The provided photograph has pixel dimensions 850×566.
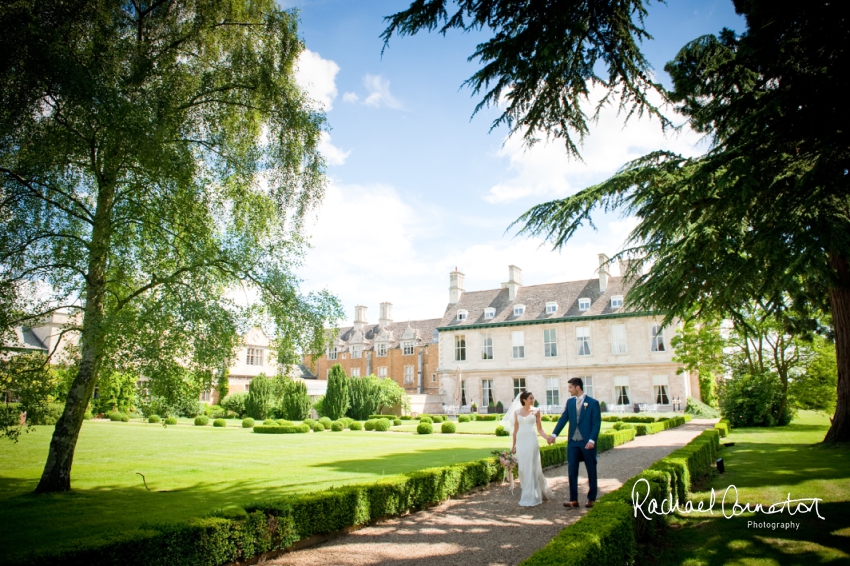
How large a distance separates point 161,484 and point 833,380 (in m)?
23.0

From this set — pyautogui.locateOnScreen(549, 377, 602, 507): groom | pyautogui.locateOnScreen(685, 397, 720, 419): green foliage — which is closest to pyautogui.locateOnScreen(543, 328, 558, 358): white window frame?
pyautogui.locateOnScreen(685, 397, 720, 419): green foliage

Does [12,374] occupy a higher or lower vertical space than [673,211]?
lower

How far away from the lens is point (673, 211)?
22.2 ft

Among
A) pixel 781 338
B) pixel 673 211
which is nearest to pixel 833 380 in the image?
pixel 781 338

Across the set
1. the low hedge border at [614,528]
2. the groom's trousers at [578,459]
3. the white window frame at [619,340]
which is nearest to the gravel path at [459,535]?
the groom's trousers at [578,459]

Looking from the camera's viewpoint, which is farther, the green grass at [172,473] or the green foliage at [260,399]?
the green foliage at [260,399]

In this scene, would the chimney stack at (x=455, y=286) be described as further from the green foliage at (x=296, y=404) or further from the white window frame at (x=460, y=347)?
the green foliage at (x=296, y=404)

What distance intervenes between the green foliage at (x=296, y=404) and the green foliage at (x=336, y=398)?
3.67 feet

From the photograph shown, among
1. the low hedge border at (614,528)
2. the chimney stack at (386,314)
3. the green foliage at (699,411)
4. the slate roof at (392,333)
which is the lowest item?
the green foliage at (699,411)

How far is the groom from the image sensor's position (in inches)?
269

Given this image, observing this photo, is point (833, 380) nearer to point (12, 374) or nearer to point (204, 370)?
point (204, 370)

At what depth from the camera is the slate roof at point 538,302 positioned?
35.6 meters

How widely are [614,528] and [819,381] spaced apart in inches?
825

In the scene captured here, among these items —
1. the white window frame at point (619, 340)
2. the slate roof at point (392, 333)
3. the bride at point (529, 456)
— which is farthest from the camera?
the slate roof at point (392, 333)
